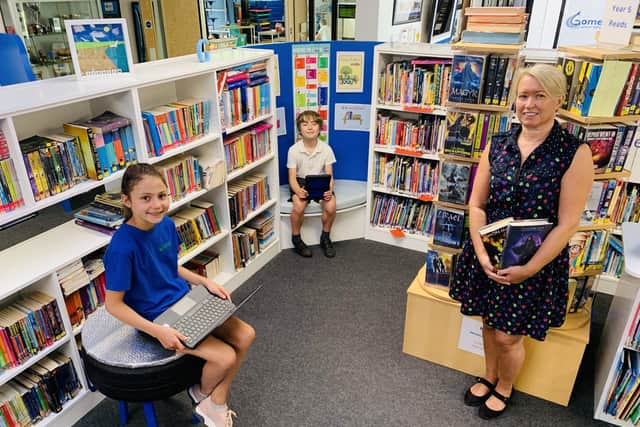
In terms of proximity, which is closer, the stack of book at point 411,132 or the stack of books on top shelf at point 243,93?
the stack of books on top shelf at point 243,93

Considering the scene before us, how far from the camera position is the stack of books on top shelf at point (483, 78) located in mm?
2078

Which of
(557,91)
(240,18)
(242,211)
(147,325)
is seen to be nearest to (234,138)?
(242,211)

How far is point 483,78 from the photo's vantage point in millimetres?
2105

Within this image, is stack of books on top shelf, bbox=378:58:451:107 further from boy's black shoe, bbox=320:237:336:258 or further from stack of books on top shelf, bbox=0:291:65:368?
stack of books on top shelf, bbox=0:291:65:368

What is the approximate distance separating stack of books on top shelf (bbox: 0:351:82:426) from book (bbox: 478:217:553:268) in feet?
6.25

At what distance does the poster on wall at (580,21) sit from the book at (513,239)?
3.99m

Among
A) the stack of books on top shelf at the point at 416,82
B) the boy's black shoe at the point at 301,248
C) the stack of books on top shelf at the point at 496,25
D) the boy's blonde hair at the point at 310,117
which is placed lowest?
the boy's black shoe at the point at 301,248

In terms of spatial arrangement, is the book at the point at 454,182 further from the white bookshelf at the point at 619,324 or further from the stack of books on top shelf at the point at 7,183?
the stack of books on top shelf at the point at 7,183

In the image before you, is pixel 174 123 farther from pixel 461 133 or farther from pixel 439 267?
pixel 439 267

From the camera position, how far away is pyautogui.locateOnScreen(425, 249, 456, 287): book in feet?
7.86

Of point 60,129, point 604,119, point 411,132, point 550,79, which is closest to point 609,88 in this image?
point 604,119

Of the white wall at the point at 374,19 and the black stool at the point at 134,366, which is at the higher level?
the white wall at the point at 374,19

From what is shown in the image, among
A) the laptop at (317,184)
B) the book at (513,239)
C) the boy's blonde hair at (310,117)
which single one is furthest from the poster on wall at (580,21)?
the book at (513,239)

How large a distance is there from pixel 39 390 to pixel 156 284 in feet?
2.35
